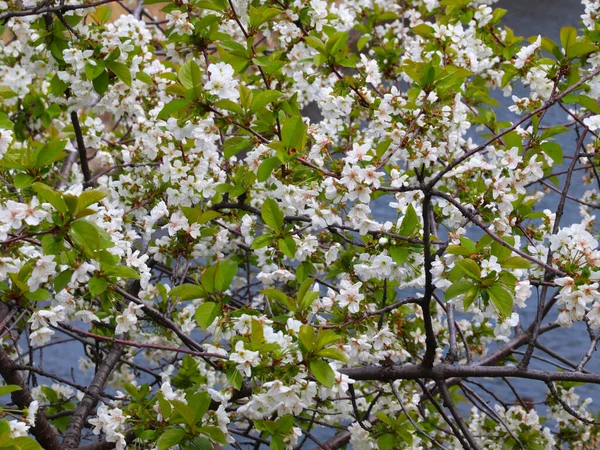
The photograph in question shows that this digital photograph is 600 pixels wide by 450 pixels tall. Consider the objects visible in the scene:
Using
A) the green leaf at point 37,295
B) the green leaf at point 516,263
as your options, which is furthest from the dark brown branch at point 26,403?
the green leaf at point 516,263

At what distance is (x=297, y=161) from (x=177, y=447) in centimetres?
72

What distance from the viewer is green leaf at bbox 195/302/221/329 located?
1300mm

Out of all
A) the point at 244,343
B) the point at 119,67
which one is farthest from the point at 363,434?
the point at 119,67

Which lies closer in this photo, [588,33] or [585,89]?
[585,89]

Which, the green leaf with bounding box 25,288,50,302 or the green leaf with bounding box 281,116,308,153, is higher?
the green leaf with bounding box 281,116,308,153

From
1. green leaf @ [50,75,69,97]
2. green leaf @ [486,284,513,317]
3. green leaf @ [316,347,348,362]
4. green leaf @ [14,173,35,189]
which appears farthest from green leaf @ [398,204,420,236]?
green leaf @ [50,75,69,97]

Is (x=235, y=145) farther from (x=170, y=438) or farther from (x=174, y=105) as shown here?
(x=170, y=438)

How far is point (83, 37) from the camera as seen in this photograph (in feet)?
5.78

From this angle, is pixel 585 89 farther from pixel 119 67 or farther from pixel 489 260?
pixel 119 67

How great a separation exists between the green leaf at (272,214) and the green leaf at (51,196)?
0.48 m

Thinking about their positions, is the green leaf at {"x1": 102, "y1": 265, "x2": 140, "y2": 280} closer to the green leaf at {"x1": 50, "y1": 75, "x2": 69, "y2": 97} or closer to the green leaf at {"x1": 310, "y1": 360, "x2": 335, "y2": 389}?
the green leaf at {"x1": 310, "y1": 360, "x2": 335, "y2": 389}

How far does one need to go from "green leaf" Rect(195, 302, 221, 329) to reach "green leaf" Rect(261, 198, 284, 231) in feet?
0.80

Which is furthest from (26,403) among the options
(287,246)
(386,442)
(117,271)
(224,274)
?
(386,442)

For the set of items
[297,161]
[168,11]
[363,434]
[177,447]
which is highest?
Answer: [168,11]
